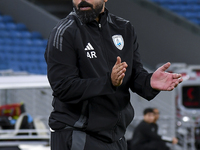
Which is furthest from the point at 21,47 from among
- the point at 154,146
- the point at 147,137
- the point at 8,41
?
the point at 154,146

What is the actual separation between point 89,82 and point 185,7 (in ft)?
39.5

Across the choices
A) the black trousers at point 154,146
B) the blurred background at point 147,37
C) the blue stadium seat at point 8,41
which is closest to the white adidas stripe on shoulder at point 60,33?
the black trousers at point 154,146

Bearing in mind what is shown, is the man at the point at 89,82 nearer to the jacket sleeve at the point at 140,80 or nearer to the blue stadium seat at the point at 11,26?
the jacket sleeve at the point at 140,80

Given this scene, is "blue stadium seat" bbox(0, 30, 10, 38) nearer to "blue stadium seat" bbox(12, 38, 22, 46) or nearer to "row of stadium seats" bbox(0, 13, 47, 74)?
"row of stadium seats" bbox(0, 13, 47, 74)

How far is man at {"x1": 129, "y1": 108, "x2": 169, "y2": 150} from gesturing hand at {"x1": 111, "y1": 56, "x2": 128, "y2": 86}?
15.9 ft

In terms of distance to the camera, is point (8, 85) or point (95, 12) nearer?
point (95, 12)

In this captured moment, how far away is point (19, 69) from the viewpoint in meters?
11.2

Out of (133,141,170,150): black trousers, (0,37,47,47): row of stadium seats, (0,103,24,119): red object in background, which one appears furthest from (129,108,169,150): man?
(0,37,47,47): row of stadium seats

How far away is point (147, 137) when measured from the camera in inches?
275

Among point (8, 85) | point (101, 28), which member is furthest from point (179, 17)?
point (101, 28)

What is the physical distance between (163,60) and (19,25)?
4167mm

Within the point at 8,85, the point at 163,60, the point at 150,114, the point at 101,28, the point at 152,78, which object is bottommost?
the point at 163,60

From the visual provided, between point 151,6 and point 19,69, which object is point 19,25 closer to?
point 19,69

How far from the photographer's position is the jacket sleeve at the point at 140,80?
229cm
